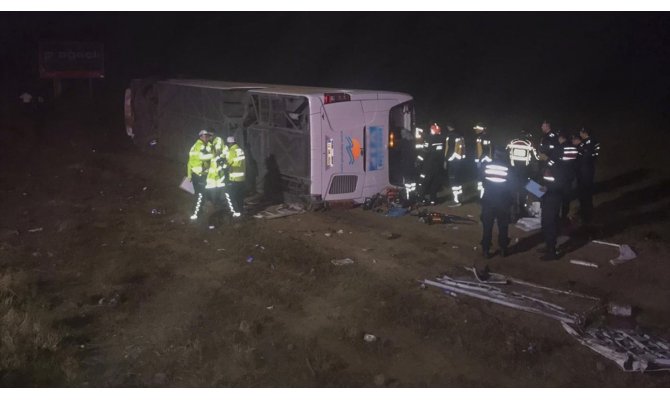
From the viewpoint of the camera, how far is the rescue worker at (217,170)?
1241 centimetres

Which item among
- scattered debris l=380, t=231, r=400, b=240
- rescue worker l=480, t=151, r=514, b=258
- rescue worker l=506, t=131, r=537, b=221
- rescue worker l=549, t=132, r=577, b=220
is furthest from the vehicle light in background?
rescue worker l=549, t=132, r=577, b=220

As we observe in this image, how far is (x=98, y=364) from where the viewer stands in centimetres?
683

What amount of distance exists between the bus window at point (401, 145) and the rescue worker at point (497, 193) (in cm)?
399

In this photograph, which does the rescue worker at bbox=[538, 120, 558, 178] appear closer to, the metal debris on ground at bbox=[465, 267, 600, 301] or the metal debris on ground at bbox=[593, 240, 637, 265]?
the metal debris on ground at bbox=[593, 240, 637, 265]

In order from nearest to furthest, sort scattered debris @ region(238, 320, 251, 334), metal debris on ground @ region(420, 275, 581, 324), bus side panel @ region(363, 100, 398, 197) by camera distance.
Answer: scattered debris @ region(238, 320, 251, 334) < metal debris on ground @ region(420, 275, 581, 324) < bus side panel @ region(363, 100, 398, 197)

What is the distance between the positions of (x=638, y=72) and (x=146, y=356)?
94.6 feet

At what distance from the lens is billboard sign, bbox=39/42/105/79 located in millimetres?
29406

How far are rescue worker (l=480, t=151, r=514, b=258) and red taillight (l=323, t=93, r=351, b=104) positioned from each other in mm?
3772

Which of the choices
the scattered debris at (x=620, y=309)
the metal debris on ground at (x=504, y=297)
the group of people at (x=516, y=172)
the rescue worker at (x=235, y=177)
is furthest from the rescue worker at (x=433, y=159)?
the scattered debris at (x=620, y=309)

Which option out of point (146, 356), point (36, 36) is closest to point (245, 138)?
point (146, 356)

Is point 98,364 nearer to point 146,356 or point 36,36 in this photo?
point 146,356

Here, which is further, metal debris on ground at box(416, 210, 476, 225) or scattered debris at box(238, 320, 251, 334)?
metal debris on ground at box(416, 210, 476, 225)

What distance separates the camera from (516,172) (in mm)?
11477

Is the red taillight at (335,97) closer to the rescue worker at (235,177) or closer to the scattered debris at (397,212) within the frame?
the rescue worker at (235,177)
